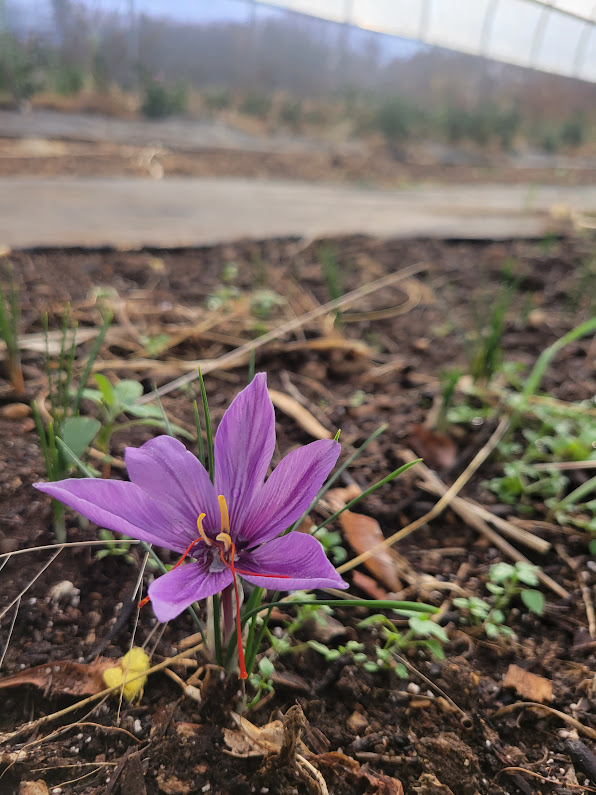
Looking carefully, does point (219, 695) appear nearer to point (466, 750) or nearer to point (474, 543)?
point (466, 750)

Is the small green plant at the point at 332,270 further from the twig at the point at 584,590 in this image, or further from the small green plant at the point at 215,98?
the small green plant at the point at 215,98

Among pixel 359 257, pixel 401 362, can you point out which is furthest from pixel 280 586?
pixel 359 257

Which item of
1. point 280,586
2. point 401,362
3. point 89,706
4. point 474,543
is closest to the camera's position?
point 280,586

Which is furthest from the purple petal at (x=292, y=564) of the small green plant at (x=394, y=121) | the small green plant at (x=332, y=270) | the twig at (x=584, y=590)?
the small green plant at (x=394, y=121)

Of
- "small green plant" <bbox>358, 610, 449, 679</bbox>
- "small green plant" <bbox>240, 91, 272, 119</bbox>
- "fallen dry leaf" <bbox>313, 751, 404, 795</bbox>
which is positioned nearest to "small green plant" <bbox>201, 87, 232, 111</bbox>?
"small green plant" <bbox>240, 91, 272, 119</bbox>

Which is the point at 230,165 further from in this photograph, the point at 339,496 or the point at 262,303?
the point at 339,496

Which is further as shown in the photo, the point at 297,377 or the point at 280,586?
the point at 297,377
